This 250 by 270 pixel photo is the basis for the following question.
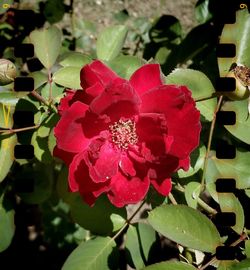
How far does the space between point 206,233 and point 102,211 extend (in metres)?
0.34

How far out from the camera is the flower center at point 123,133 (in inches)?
40.9

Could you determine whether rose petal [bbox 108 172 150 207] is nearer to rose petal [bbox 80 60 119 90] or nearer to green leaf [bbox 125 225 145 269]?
rose petal [bbox 80 60 119 90]

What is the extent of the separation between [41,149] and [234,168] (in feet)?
1.78

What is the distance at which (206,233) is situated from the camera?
1014 mm

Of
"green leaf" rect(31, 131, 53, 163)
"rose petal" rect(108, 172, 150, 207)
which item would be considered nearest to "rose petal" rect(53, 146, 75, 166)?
"rose petal" rect(108, 172, 150, 207)

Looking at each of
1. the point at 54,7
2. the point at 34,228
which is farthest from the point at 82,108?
the point at 34,228

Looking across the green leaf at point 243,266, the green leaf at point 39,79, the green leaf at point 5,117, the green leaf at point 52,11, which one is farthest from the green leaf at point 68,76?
the green leaf at point 52,11

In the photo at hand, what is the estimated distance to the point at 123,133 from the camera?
1039mm

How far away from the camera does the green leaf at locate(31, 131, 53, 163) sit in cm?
118

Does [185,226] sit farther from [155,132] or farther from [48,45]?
[48,45]

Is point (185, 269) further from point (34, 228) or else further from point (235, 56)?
point (34, 228)

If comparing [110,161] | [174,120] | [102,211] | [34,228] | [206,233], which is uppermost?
[174,120]

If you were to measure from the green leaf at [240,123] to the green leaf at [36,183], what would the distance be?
67cm

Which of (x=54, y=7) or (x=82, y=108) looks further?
(x=54, y=7)
